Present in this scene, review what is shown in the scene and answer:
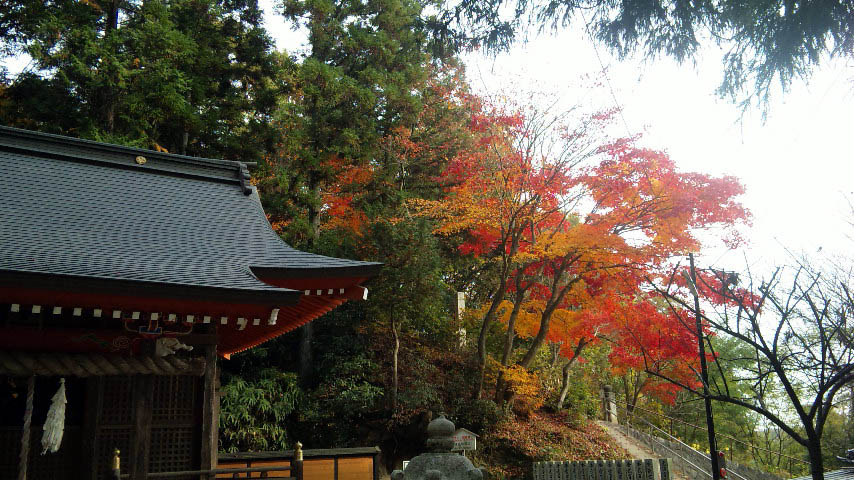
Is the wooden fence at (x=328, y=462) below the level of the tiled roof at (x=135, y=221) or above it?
below

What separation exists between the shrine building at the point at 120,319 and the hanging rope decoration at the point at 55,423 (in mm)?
25

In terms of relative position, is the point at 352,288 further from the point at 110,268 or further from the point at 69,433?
the point at 69,433

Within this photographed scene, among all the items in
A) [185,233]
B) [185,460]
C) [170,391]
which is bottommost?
[185,460]

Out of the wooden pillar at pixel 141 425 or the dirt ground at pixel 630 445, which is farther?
the dirt ground at pixel 630 445

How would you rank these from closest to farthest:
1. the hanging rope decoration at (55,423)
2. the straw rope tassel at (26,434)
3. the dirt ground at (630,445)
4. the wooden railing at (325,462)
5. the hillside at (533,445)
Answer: the straw rope tassel at (26,434) < the hanging rope decoration at (55,423) < the wooden railing at (325,462) < the hillside at (533,445) < the dirt ground at (630,445)

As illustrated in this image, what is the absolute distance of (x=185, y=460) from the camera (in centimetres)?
642

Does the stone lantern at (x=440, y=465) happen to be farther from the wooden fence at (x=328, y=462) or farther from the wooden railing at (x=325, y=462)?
the wooden fence at (x=328, y=462)

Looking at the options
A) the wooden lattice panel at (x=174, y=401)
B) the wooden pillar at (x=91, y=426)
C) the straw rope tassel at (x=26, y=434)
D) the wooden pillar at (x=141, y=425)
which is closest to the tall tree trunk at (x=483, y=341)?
the wooden lattice panel at (x=174, y=401)

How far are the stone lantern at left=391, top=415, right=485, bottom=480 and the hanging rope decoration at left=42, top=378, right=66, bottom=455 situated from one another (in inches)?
151

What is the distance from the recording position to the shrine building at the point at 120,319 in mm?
5617

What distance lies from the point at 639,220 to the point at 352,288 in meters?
8.98

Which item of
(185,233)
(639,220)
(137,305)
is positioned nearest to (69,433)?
(137,305)

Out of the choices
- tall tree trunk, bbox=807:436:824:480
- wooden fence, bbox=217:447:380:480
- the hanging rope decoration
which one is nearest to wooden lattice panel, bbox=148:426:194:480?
the hanging rope decoration

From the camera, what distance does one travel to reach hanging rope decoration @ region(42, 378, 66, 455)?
18.9ft
